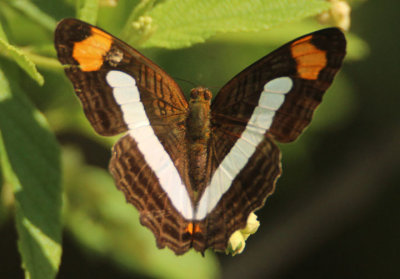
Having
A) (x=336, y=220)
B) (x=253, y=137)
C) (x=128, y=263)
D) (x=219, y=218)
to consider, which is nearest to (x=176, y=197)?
(x=219, y=218)

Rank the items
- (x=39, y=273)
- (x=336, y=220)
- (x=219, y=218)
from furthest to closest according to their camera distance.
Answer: (x=336, y=220), (x=219, y=218), (x=39, y=273)

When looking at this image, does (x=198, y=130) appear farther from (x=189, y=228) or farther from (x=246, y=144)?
(x=189, y=228)

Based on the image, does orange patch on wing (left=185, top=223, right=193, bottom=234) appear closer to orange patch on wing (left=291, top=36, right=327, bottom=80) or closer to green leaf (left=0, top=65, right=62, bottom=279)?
green leaf (left=0, top=65, right=62, bottom=279)

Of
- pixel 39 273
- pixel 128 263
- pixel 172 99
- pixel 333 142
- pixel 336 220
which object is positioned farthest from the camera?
pixel 333 142

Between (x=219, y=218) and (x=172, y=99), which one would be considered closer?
(x=219, y=218)

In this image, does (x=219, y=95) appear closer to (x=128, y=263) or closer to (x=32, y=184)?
(x=32, y=184)

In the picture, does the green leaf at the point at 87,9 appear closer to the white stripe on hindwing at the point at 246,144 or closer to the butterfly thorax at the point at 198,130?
the butterfly thorax at the point at 198,130

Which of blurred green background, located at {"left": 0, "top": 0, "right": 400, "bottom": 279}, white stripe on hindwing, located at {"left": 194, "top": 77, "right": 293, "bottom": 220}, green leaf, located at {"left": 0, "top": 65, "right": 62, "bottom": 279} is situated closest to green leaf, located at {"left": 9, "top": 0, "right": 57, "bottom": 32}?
blurred green background, located at {"left": 0, "top": 0, "right": 400, "bottom": 279}
